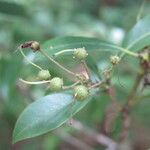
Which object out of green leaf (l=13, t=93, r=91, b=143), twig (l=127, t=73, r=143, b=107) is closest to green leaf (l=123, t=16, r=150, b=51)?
twig (l=127, t=73, r=143, b=107)

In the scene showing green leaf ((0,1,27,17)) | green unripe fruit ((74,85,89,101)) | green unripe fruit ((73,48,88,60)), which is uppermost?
green leaf ((0,1,27,17))

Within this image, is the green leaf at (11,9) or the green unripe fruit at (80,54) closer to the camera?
the green unripe fruit at (80,54)

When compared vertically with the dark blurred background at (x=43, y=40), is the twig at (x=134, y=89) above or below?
below

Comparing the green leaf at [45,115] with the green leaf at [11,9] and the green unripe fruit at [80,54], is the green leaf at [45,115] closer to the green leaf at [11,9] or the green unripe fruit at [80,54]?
the green unripe fruit at [80,54]

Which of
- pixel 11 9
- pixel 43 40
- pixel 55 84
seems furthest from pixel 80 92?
pixel 43 40

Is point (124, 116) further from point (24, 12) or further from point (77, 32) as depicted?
point (77, 32)

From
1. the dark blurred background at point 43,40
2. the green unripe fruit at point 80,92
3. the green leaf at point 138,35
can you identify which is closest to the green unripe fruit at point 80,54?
the green unripe fruit at point 80,92

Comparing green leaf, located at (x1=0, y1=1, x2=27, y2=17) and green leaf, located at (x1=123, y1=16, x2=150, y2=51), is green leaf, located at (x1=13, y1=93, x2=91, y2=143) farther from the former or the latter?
green leaf, located at (x1=0, y1=1, x2=27, y2=17)
